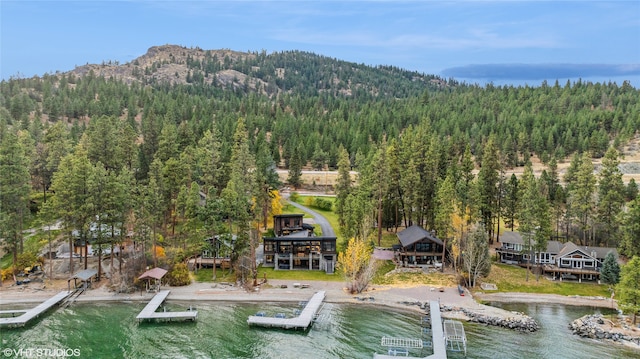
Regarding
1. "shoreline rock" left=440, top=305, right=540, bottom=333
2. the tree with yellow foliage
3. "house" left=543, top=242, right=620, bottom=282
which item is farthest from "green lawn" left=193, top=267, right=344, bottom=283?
"house" left=543, top=242, right=620, bottom=282

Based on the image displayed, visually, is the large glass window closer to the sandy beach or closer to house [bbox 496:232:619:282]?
the sandy beach

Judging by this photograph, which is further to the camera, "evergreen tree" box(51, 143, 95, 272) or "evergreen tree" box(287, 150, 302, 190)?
"evergreen tree" box(287, 150, 302, 190)

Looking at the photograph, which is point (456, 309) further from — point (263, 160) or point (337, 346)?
point (263, 160)

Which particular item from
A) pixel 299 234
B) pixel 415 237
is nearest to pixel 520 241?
pixel 415 237

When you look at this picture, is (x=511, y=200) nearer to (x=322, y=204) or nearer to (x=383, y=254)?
(x=383, y=254)

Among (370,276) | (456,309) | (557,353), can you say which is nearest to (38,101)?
(370,276)

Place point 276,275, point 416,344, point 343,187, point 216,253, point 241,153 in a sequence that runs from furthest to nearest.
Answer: point 343,187 → point 241,153 → point 216,253 → point 276,275 → point 416,344

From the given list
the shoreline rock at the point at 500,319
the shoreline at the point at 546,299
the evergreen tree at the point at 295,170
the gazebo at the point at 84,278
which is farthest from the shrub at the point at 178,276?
the evergreen tree at the point at 295,170
